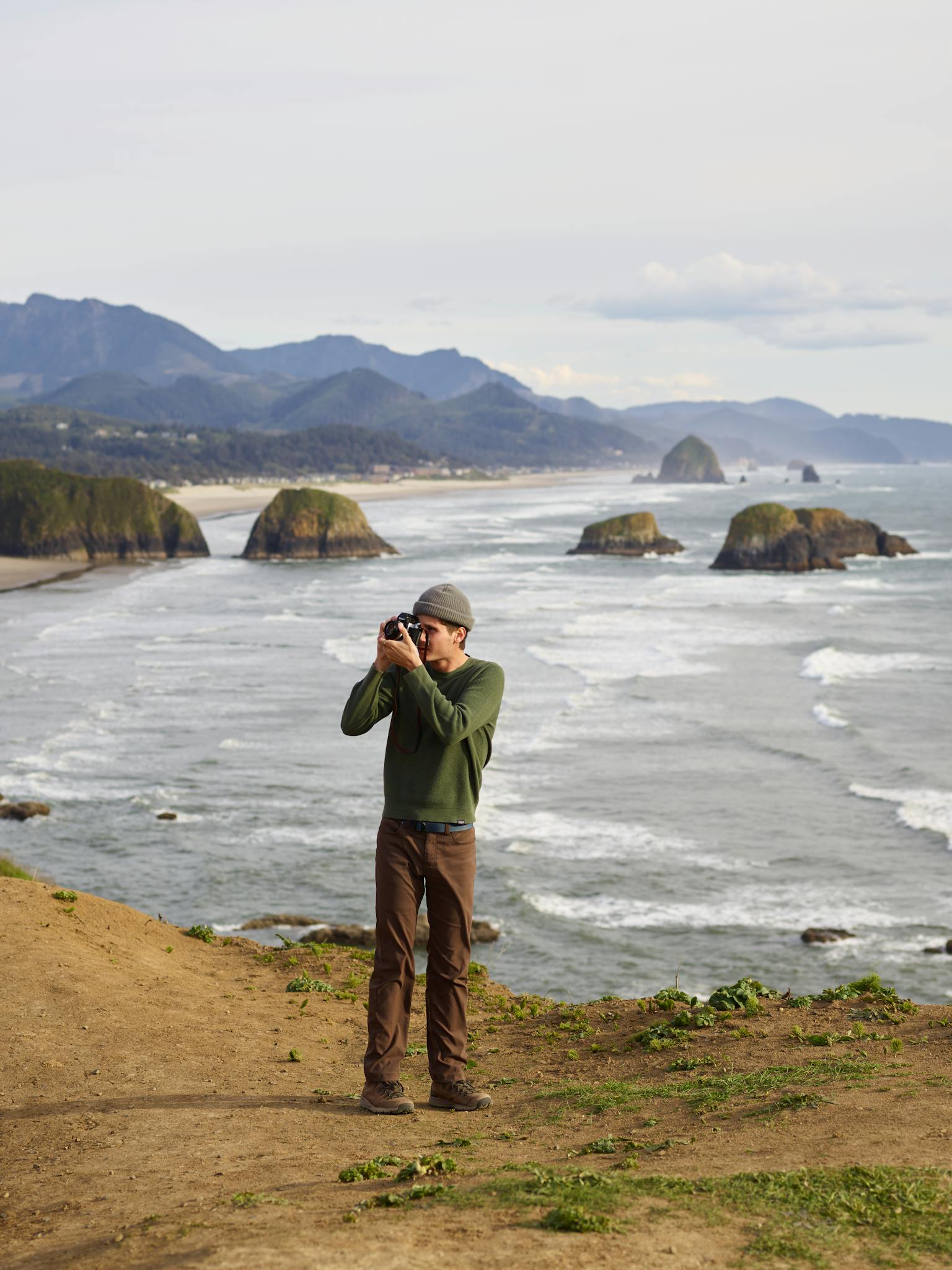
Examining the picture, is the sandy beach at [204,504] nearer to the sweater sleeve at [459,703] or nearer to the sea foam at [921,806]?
the sea foam at [921,806]

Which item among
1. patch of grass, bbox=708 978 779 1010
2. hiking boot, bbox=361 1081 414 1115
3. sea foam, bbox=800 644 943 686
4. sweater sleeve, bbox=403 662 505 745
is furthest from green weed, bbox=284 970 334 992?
sea foam, bbox=800 644 943 686

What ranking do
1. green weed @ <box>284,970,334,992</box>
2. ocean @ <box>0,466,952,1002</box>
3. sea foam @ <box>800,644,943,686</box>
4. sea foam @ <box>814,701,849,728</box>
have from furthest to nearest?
sea foam @ <box>800,644,943,686</box>
sea foam @ <box>814,701,849,728</box>
ocean @ <box>0,466,952,1002</box>
green weed @ <box>284,970,334,992</box>

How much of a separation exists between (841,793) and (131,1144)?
18975 mm

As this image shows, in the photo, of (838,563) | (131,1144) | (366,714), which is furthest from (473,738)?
(838,563)

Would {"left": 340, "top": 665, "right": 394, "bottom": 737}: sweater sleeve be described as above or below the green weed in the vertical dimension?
above

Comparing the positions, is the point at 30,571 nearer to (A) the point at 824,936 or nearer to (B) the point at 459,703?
(A) the point at 824,936

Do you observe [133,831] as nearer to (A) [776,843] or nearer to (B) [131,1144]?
(A) [776,843]

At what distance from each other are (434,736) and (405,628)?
0.59 m

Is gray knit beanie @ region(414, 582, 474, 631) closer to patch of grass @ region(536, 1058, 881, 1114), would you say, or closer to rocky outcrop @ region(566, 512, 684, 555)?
patch of grass @ region(536, 1058, 881, 1114)

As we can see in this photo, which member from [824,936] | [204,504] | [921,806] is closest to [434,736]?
[824,936]

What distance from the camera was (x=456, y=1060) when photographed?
23.1 feet

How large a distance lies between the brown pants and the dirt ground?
1.52ft

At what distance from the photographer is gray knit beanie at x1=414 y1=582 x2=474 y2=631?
6.49 meters

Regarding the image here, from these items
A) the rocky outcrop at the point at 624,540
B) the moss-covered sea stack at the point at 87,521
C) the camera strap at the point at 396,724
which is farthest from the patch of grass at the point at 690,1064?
the moss-covered sea stack at the point at 87,521
